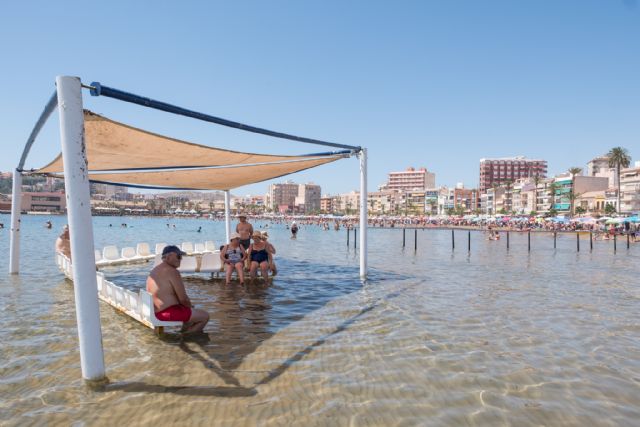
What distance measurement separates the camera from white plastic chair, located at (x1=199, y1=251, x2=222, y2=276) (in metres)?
12.9

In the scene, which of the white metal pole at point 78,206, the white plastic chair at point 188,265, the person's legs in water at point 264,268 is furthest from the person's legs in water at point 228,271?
the white metal pole at point 78,206

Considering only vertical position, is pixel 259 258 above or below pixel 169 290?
below

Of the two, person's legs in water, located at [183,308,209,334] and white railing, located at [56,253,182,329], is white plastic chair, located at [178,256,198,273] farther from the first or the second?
person's legs in water, located at [183,308,209,334]

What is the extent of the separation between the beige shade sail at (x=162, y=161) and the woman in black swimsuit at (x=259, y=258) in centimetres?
218

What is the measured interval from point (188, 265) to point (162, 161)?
405cm

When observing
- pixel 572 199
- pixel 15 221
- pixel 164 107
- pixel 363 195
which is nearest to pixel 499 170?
pixel 572 199

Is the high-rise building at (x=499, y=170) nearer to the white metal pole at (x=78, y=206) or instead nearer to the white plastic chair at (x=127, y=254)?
the white plastic chair at (x=127, y=254)

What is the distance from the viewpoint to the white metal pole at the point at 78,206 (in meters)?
4.68

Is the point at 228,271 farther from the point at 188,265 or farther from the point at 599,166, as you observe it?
the point at 599,166

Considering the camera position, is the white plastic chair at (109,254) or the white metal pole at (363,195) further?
the white plastic chair at (109,254)

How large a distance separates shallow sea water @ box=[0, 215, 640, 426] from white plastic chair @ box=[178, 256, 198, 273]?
6.24ft

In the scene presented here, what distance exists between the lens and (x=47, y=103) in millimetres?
5902

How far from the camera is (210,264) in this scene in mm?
12969

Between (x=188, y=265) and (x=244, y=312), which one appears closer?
(x=244, y=312)
